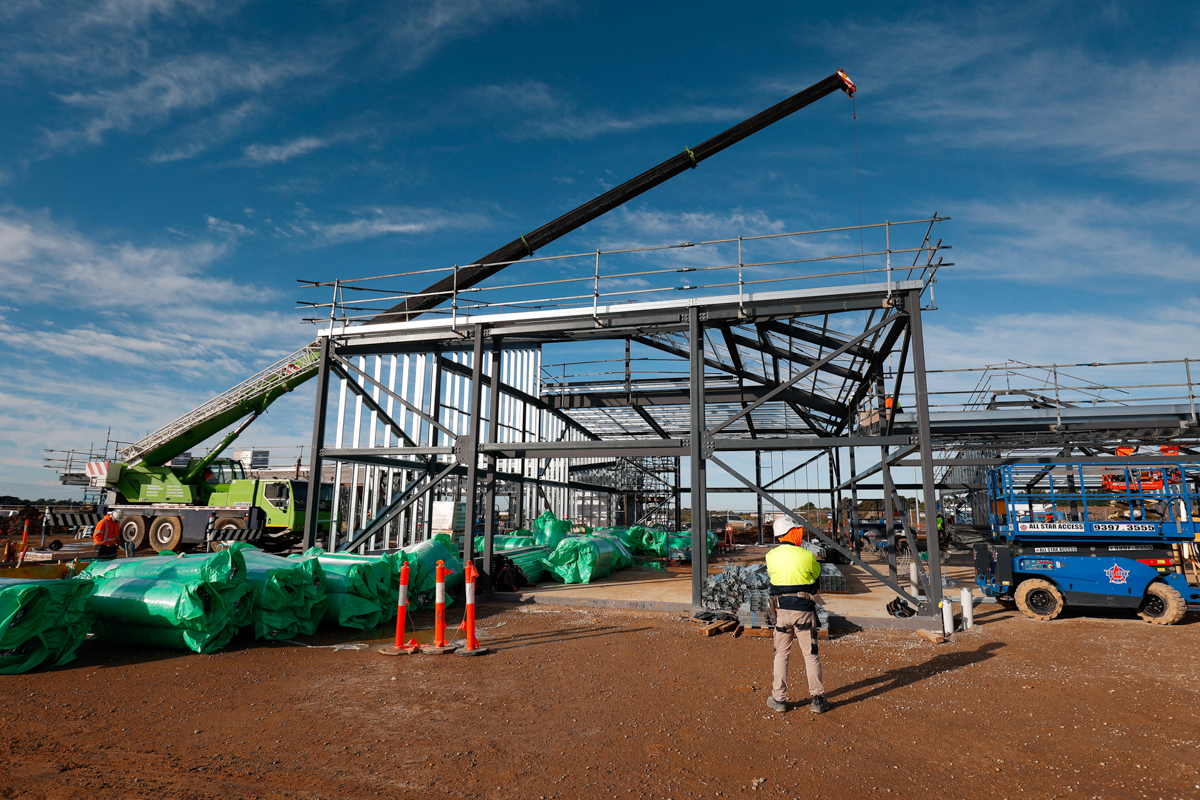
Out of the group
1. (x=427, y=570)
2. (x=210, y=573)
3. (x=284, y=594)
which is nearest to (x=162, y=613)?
(x=210, y=573)

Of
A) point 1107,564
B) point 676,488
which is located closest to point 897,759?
point 1107,564

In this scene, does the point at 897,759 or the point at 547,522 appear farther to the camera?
the point at 547,522

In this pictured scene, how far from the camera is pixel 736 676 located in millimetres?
7289

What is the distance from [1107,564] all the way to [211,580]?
45.8 ft

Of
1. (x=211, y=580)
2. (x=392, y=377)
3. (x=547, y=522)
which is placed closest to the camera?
(x=211, y=580)

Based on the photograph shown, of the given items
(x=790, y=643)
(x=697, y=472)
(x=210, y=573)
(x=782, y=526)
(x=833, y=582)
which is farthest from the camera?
(x=833, y=582)

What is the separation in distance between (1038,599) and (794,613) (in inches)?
312

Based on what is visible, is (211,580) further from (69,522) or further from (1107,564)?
(69,522)

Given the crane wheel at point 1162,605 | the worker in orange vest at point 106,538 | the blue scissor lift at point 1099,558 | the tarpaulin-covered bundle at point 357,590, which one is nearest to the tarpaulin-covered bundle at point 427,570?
the tarpaulin-covered bundle at point 357,590

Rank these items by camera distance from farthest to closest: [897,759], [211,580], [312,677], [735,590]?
[735,590]
[211,580]
[312,677]
[897,759]

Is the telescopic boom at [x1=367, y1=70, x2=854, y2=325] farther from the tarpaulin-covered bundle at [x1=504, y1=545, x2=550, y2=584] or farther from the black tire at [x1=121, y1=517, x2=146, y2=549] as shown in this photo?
the black tire at [x1=121, y1=517, x2=146, y2=549]

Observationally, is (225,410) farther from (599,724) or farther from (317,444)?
(599,724)

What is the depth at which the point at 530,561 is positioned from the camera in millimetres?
Answer: 14922

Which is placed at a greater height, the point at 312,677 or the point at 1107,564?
the point at 1107,564
